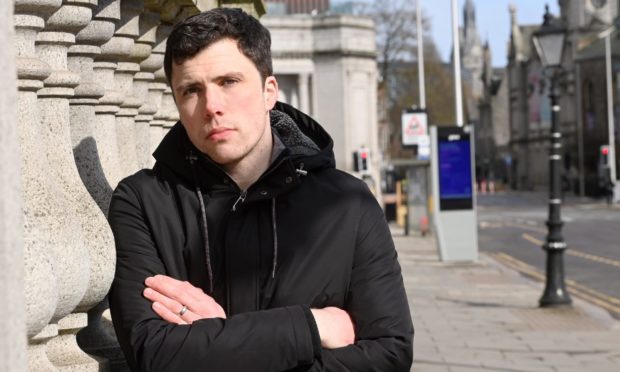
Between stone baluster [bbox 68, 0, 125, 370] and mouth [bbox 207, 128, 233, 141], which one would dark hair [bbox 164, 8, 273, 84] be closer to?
mouth [bbox 207, 128, 233, 141]

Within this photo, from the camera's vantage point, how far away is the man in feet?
11.0

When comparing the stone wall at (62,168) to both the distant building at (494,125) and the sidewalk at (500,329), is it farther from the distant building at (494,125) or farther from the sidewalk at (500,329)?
the distant building at (494,125)

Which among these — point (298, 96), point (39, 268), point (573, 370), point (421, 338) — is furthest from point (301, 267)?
point (298, 96)

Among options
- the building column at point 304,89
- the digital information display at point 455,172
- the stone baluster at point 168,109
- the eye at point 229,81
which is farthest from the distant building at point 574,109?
the eye at point 229,81

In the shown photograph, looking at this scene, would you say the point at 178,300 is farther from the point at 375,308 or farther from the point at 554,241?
the point at 554,241

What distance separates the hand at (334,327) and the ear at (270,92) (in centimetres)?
54

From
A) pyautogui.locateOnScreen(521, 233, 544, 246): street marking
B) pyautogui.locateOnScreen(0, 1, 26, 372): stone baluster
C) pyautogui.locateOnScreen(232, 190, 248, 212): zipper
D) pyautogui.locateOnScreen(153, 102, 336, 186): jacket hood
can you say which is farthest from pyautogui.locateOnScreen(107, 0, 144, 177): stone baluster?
pyautogui.locateOnScreen(521, 233, 544, 246): street marking

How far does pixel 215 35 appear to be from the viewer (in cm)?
335

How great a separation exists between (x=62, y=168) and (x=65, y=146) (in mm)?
69

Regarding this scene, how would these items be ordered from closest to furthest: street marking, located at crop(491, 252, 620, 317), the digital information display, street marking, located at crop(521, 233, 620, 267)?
1. street marking, located at crop(491, 252, 620, 317)
2. the digital information display
3. street marking, located at crop(521, 233, 620, 267)

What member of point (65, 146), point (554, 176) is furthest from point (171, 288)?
point (554, 176)

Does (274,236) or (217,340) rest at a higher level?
(274,236)

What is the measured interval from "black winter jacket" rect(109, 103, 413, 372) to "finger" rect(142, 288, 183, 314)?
20 millimetres

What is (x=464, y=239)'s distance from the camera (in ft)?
99.5
